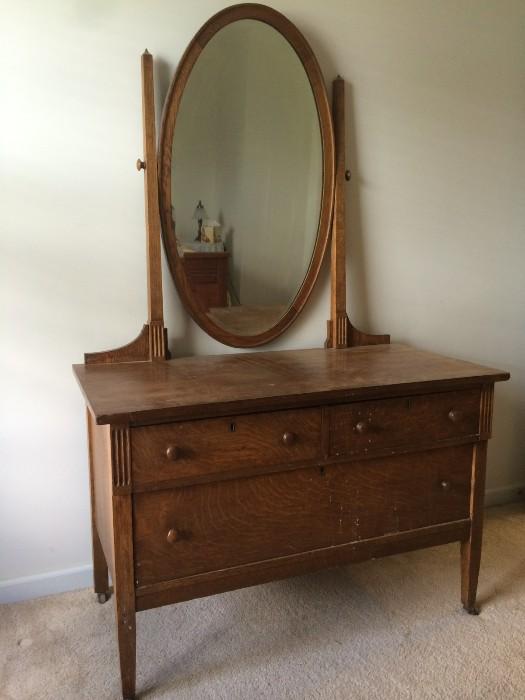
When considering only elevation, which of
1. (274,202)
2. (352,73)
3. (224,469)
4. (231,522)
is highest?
(352,73)

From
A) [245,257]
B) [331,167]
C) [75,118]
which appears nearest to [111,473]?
[245,257]

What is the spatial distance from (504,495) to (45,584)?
6.35 ft

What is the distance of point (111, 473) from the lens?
4.64ft

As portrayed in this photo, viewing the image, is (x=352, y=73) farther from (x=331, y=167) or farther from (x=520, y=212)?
(x=520, y=212)

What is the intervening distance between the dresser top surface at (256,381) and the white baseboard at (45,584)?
706 mm

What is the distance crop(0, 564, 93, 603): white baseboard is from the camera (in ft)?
6.33

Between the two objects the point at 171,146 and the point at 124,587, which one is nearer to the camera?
the point at 124,587

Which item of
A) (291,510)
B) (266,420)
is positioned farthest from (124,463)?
(291,510)

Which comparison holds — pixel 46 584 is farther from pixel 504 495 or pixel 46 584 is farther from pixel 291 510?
pixel 504 495

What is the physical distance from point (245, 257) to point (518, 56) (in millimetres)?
1408

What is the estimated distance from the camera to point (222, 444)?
151cm

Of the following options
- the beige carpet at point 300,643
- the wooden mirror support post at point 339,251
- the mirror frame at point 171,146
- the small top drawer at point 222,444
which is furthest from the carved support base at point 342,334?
the beige carpet at point 300,643

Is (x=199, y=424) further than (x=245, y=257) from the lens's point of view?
No

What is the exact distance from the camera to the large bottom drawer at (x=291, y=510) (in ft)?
4.91
